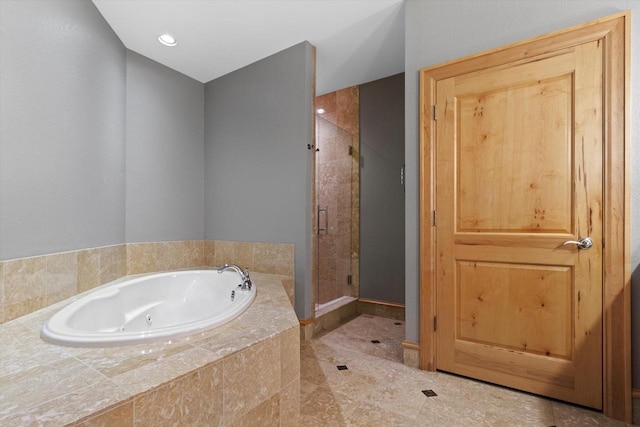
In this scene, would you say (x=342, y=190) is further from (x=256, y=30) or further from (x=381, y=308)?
(x=256, y=30)

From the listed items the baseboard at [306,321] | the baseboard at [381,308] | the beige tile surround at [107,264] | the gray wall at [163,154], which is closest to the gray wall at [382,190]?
the baseboard at [381,308]

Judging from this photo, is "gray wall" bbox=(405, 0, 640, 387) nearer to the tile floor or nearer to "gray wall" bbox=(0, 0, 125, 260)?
the tile floor

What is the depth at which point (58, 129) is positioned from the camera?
5.93 feet

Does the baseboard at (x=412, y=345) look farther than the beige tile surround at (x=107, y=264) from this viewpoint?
Yes

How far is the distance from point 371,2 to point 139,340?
2389 mm

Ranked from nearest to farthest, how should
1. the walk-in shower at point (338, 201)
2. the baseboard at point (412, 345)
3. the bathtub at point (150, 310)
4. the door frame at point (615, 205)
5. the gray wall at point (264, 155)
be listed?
1. the bathtub at point (150, 310)
2. the door frame at point (615, 205)
3. the baseboard at point (412, 345)
4. the gray wall at point (264, 155)
5. the walk-in shower at point (338, 201)

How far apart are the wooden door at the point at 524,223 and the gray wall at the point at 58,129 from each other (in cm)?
231

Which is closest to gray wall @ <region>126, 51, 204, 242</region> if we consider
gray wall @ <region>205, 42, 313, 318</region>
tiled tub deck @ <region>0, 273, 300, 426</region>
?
gray wall @ <region>205, 42, 313, 318</region>

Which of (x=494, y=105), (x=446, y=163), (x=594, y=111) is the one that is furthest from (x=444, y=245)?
(x=594, y=111)

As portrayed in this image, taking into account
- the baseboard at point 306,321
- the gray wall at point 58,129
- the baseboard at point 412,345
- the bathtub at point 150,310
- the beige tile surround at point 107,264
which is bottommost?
the baseboard at point 306,321

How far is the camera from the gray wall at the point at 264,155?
2.58 meters

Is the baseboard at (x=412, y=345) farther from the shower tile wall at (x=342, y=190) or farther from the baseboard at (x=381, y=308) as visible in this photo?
the shower tile wall at (x=342, y=190)

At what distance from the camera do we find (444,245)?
192 cm

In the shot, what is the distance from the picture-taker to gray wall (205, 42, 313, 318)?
258 centimetres
